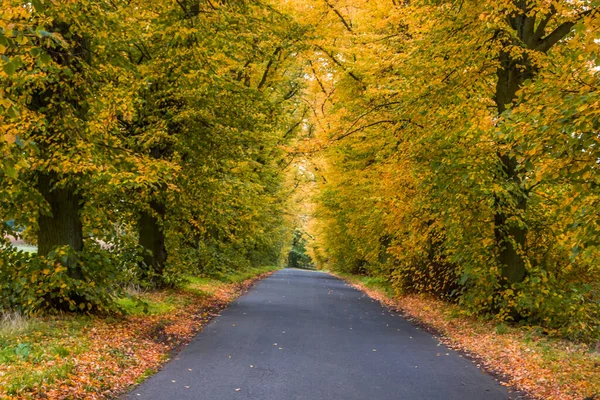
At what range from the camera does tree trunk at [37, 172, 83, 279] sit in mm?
9539

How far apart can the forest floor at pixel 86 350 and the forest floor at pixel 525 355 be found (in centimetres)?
532

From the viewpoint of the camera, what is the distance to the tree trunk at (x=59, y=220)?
954 cm

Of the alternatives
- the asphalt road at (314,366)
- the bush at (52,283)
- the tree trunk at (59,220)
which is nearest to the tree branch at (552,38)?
the asphalt road at (314,366)

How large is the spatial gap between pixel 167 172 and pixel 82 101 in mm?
1922

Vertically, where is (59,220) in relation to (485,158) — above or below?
below

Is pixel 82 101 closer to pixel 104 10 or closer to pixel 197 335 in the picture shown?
pixel 104 10

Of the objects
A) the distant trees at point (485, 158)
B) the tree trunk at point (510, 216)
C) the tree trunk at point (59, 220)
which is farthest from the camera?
the tree trunk at point (510, 216)

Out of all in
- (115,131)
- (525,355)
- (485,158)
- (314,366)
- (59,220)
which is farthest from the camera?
(485,158)

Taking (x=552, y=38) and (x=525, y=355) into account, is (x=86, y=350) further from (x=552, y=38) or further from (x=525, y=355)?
(x=552, y=38)

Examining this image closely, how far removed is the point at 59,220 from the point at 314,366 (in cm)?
548

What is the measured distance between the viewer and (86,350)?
724cm

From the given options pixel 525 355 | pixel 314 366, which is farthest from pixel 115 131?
pixel 525 355

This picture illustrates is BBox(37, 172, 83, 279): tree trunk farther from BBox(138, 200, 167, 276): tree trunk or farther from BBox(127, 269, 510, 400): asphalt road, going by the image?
BBox(138, 200, 167, 276): tree trunk

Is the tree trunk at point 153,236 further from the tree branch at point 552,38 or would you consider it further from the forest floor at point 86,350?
the tree branch at point 552,38
